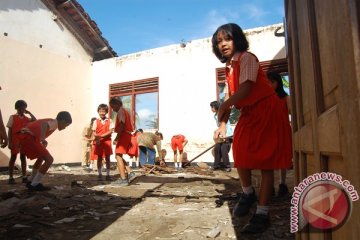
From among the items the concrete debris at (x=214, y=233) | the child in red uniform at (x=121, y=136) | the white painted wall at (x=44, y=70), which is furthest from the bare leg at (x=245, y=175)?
the white painted wall at (x=44, y=70)

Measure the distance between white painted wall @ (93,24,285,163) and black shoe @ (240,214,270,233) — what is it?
8.36 metres

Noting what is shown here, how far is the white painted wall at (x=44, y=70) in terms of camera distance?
1034 cm

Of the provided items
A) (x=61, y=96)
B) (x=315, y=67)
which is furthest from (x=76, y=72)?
(x=315, y=67)

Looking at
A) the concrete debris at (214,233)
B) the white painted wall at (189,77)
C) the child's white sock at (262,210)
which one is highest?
the white painted wall at (189,77)

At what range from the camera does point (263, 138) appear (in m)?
2.47

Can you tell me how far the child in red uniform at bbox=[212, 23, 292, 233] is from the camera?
96.0 inches

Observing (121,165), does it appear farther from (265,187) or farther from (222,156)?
(222,156)

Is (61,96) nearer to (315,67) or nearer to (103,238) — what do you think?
(103,238)

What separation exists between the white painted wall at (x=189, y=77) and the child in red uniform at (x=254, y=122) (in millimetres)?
8005

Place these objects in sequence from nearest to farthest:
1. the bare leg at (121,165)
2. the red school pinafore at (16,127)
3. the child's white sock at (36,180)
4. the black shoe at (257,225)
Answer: the black shoe at (257,225), the child's white sock at (36,180), the bare leg at (121,165), the red school pinafore at (16,127)

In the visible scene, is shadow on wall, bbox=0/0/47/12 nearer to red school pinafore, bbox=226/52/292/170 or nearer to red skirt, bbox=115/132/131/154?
red skirt, bbox=115/132/131/154

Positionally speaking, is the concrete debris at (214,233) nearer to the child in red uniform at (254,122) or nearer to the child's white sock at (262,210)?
the child in red uniform at (254,122)

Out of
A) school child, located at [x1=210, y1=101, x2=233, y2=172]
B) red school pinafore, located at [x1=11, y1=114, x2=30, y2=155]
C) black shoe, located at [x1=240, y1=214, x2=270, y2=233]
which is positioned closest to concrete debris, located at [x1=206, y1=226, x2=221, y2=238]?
black shoe, located at [x1=240, y1=214, x2=270, y2=233]

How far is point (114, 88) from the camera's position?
13422mm
